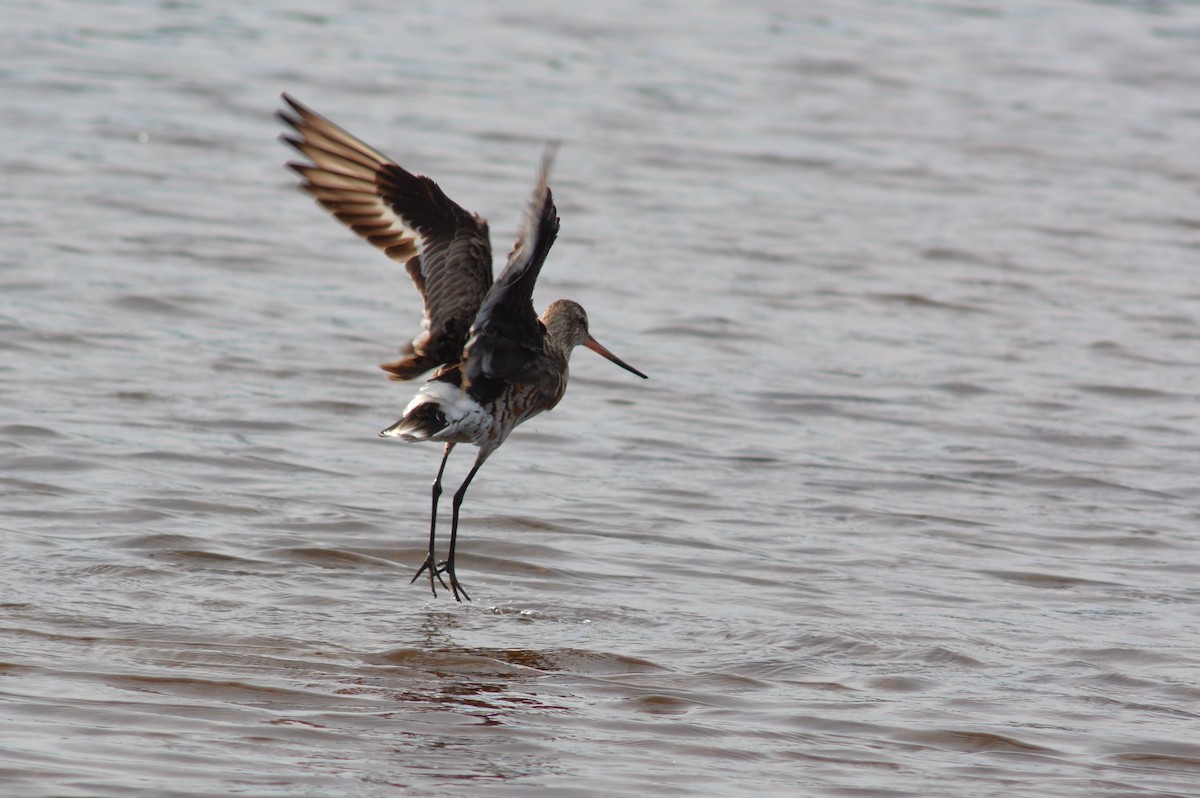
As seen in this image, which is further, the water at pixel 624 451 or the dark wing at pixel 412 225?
the dark wing at pixel 412 225

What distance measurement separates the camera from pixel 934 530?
6.73 meters

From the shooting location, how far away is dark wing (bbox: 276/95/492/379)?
5.79 m

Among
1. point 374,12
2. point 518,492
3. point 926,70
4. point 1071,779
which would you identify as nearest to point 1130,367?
point 518,492

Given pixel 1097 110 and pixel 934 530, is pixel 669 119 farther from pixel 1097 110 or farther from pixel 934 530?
pixel 934 530

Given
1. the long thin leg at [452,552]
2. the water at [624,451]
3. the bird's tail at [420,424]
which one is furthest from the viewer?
the long thin leg at [452,552]

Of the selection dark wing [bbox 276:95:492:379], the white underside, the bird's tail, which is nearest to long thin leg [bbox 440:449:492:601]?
A: the white underside

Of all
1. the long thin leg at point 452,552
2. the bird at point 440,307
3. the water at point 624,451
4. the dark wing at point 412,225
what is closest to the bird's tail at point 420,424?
the bird at point 440,307

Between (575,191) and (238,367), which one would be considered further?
(575,191)

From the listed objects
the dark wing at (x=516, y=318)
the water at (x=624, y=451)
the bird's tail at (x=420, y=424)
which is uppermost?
the dark wing at (x=516, y=318)

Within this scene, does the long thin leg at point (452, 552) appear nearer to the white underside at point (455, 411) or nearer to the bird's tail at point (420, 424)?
the white underside at point (455, 411)

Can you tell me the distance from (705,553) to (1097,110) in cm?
1005

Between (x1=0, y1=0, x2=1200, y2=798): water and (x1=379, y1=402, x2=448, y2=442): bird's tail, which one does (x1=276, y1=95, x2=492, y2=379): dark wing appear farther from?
(x1=0, y1=0, x2=1200, y2=798): water

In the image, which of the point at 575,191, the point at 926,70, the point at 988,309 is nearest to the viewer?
the point at 988,309

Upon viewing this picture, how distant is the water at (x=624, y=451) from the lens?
187 inches
